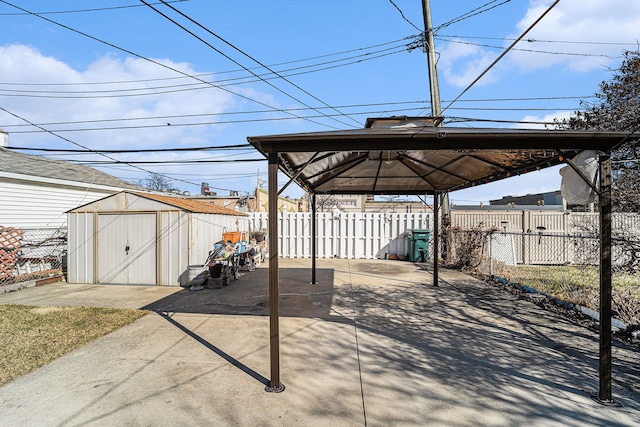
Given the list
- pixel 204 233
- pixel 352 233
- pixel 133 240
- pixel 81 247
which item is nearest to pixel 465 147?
pixel 204 233

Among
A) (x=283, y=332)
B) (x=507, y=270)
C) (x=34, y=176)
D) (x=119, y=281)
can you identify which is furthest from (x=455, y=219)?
(x=34, y=176)

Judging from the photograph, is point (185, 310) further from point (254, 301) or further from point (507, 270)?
point (507, 270)

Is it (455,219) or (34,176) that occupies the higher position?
(34,176)

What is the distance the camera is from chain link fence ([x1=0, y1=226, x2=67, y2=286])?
26.7 feet

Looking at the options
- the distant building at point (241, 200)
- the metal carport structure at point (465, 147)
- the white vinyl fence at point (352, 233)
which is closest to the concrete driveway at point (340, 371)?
the metal carport structure at point (465, 147)

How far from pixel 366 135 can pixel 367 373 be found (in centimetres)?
246

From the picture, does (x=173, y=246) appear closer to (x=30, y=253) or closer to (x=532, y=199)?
(x=30, y=253)

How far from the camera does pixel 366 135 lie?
10.2 ft

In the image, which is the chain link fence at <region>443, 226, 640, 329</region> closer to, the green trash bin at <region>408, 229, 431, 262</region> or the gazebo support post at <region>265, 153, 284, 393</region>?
the green trash bin at <region>408, 229, 431, 262</region>

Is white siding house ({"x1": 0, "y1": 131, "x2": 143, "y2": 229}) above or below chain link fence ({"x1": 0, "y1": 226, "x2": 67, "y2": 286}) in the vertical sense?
above

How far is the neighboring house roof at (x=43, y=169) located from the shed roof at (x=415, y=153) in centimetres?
864

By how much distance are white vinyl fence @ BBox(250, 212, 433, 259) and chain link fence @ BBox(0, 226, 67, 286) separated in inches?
283

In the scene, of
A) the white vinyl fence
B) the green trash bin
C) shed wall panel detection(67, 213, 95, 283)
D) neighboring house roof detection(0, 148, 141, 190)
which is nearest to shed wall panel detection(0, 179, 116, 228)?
neighboring house roof detection(0, 148, 141, 190)

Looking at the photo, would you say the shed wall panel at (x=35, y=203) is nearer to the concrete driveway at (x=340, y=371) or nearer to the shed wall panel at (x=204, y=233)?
the shed wall panel at (x=204, y=233)
